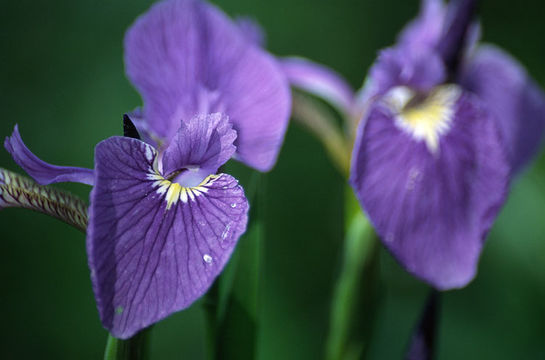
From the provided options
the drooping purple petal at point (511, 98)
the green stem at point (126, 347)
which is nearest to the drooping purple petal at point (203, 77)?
the green stem at point (126, 347)

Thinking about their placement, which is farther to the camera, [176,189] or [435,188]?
[435,188]

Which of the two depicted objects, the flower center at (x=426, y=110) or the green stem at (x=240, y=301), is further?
the flower center at (x=426, y=110)

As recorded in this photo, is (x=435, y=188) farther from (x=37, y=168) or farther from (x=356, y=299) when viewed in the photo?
(x=37, y=168)

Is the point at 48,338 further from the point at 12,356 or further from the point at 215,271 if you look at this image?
the point at 215,271

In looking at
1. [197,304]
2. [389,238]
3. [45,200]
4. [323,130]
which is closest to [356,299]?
[389,238]

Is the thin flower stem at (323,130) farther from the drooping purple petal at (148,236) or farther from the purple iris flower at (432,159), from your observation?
the drooping purple petal at (148,236)

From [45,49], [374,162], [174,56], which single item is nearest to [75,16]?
[45,49]
